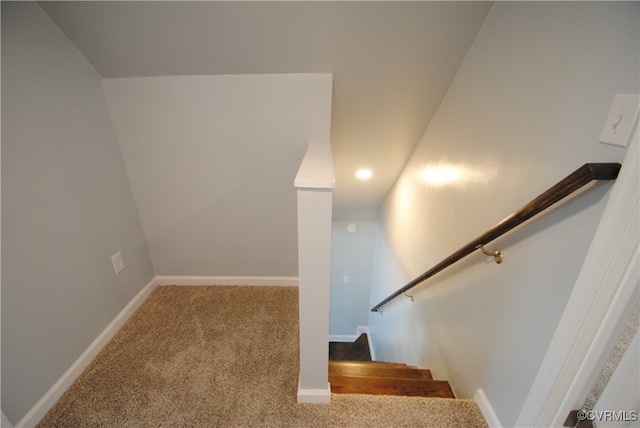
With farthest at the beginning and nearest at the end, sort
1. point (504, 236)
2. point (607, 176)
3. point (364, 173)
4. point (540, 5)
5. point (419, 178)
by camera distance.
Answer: point (364, 173)
point (419, 178)
point (504, 236)
point (540, 5)
point (607, 176)

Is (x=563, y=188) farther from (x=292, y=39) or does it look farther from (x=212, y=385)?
(x=212, y=385)

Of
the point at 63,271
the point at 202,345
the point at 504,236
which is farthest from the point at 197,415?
the point at 504,236

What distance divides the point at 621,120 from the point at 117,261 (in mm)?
2307

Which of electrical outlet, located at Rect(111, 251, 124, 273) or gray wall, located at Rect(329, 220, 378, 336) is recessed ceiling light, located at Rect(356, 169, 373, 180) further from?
electrical outlet, located at Rect(111, 251, 124, 273)

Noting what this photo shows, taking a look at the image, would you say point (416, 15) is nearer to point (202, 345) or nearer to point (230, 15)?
point (230, 15)

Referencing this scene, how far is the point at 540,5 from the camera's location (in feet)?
2.84

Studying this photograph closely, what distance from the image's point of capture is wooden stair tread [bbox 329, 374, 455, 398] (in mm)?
1239

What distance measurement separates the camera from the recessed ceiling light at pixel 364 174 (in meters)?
2.46

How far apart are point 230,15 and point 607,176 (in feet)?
4.83

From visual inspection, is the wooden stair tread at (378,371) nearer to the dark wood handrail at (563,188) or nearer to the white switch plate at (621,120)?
the dark wood handrail at (563,188)

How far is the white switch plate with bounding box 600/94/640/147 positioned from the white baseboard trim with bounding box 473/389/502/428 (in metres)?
1.09

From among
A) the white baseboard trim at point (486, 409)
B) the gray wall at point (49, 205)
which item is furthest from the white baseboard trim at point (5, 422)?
the white baseboard trim at point (486, 409)

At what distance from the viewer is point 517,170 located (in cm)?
93

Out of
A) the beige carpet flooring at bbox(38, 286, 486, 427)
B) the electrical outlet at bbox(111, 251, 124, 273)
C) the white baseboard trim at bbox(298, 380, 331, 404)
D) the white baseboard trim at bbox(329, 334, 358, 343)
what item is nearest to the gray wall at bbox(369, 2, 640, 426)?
the beige carpet flooring at bbox(38, 286, 486, 427)
